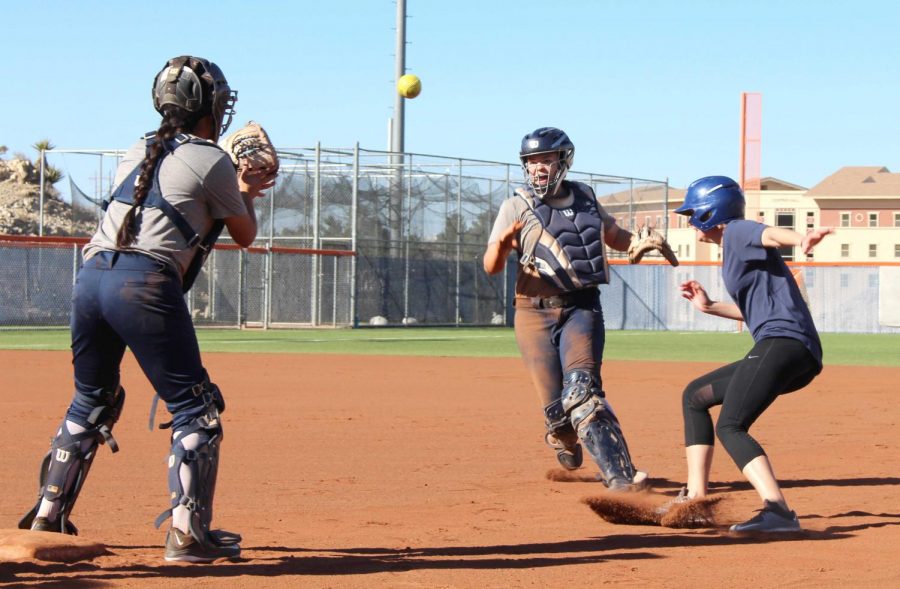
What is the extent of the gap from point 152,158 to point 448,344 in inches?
834

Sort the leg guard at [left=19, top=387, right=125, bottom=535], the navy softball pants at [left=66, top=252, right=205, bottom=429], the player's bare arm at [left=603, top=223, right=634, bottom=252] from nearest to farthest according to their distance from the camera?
the navy softball pants at [left=66, top=252, right=205, bottom=429] → the leg guard at [left=19, top=387, right=125, bottom=535] → the player's bare arm at [left=603, top=223, right=634, bottom=252]

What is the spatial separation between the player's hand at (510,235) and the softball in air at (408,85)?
31.2 metres

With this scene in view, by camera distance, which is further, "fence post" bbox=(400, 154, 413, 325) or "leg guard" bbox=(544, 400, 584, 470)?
"fence post" bbox=(400, 154, 413, 325)

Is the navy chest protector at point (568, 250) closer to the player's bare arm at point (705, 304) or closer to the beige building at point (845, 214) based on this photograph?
the player's bare arm at point (705, 304)

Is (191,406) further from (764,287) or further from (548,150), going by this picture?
(548,150)

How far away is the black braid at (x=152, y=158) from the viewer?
16.5 ft

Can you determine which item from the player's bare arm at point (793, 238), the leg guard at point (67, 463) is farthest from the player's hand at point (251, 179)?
the player's bare arm at point (793, 238)

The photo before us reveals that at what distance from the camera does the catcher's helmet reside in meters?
6.41

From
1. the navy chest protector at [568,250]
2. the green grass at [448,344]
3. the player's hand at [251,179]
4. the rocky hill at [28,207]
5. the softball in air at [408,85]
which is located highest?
the softball in air at [408,85]

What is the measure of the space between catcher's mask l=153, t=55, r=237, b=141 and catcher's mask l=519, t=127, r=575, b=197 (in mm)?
2704

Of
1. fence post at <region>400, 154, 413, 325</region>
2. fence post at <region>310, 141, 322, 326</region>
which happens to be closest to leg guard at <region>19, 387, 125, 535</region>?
fence post at <region>310, 141, 322, 326</region>

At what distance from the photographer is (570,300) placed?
7.71m

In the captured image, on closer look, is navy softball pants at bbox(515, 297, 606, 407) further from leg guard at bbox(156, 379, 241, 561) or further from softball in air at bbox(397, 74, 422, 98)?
softball in air at bbox(397, 74, 422, 98)

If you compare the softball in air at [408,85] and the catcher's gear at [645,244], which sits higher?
the softball in air at [408,85]
